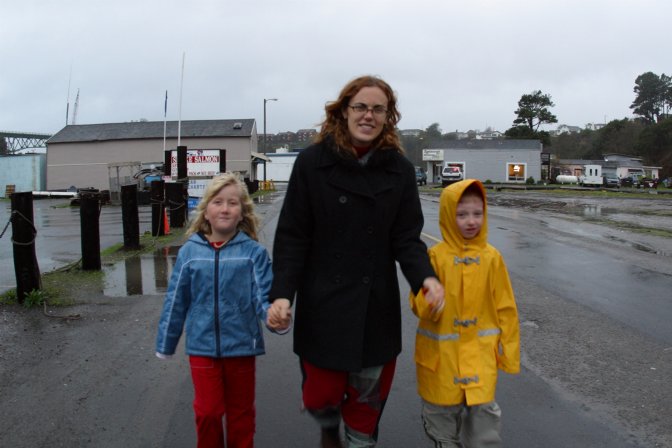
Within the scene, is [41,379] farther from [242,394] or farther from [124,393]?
[242,394]

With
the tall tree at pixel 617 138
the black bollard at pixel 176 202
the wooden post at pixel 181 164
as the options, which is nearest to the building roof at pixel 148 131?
the wooden post at pixel 181 164

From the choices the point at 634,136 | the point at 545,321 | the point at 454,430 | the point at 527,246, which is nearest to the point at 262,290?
the point at 454,430

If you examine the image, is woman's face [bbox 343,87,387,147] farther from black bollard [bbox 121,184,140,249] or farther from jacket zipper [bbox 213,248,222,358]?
black bollard [bbox 121,184,140,249]

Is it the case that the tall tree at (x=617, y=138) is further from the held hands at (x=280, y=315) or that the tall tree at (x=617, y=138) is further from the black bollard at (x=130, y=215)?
the held hands at (x=280, y=315)

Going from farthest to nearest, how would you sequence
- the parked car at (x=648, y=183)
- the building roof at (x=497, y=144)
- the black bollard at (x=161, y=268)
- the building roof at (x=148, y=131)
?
1. the building roof at (x=497, y=144)
2. the parked car at (x=648, y=183)
3. the building roof at (x=148, y=131)
4. the black bollard at (x=161, y=268)

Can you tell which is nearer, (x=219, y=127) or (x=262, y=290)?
(x=262, y=290)

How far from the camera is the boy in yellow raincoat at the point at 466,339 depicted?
9.18 feet

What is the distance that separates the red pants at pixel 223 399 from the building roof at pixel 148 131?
53.4 m

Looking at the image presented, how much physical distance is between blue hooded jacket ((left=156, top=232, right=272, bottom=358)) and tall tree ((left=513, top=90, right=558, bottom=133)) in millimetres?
88051

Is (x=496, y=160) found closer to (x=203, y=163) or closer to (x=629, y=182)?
(x=629, y=182)

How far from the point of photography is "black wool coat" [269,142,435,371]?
260 centimetres

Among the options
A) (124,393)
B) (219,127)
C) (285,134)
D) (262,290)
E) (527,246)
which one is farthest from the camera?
(285,134)

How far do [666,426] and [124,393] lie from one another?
3568mm

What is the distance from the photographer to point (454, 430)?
2.86 meters
